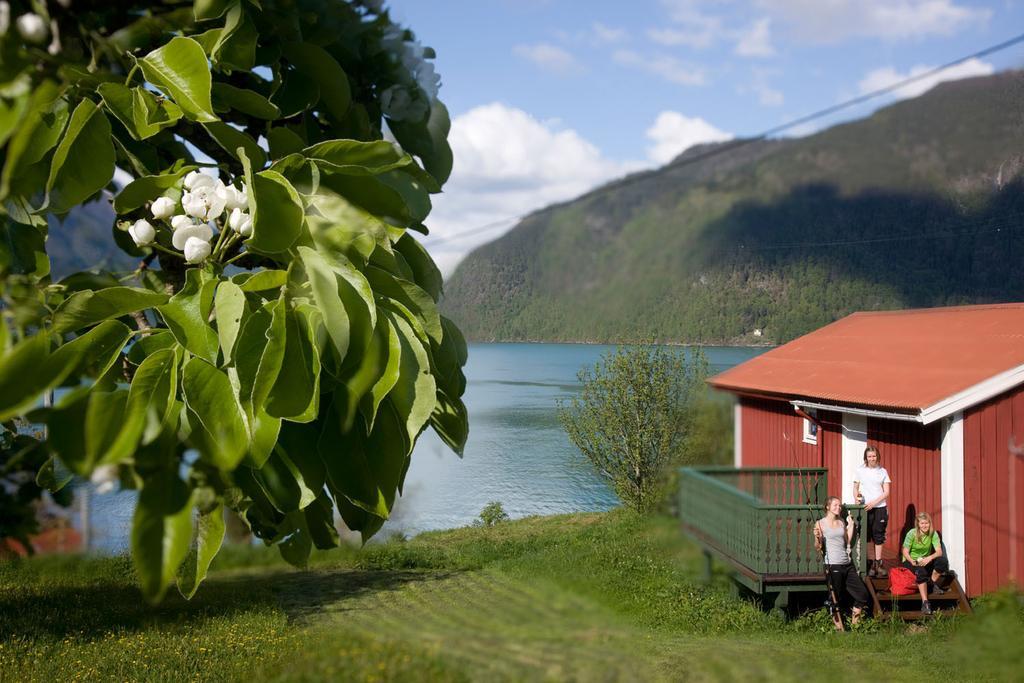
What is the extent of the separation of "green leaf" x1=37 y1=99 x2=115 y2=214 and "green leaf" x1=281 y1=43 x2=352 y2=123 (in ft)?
0.67

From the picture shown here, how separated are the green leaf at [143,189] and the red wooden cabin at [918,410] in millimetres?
651

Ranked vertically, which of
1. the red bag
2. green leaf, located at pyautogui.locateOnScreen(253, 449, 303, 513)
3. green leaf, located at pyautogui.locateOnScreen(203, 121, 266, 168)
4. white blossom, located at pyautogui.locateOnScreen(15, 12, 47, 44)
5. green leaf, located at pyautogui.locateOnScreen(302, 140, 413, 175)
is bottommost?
the red bag

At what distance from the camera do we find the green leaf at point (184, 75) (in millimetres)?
310

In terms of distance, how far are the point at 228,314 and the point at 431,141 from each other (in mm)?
344

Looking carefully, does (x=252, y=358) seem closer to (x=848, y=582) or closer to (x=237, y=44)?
(x=237, y=44)

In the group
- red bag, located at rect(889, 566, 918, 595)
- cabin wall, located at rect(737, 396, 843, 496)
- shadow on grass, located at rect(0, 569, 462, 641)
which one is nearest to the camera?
cabin wall, located at rect(737, 396, 843, 496)

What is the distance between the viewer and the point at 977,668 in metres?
1.54

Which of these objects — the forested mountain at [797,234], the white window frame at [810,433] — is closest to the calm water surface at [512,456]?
the forested mountain at [797,234]

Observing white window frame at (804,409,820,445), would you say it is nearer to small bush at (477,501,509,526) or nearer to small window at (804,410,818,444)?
small window at (804,410,818,444)

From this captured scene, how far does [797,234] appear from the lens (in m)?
0.89

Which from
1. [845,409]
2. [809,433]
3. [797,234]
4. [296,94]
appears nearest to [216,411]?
[296,94]

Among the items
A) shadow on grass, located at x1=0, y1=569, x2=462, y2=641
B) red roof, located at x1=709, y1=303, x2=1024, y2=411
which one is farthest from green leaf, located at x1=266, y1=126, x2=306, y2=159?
shadow on grass, located at x1=0, y1=569, x2=462, y2=641

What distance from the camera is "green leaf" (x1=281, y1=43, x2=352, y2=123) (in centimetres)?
50

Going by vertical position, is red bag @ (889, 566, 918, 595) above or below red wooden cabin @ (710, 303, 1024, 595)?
below
